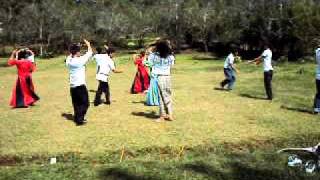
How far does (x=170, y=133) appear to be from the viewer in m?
11.7

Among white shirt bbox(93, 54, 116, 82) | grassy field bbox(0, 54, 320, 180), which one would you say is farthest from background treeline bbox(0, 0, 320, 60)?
white shirt bbox(93, 54, 116, 82)

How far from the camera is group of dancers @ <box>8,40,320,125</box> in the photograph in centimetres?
1244

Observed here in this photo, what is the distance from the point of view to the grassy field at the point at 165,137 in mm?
8391

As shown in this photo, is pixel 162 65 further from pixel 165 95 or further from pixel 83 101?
pixel 83 101

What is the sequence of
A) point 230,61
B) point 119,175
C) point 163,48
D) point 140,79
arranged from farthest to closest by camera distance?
point 230,61 < point 140,79 < point 163,48 < point 119,175

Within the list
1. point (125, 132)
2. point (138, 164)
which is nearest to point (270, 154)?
point (138, 164)

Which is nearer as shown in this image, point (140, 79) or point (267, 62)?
point (267, 62)

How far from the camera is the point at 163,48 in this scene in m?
12.5

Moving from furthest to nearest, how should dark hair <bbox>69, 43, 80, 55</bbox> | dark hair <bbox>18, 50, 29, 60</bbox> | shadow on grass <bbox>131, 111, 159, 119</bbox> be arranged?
1. dark hair <bbox>18, 50, 29, 60</bbox>
2. shadow on grass <bbox>131, 111, 159, 119</bbox>
3. dark hair <bbox>69, 43, 80, 55</bbox>

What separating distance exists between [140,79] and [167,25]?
28639mm

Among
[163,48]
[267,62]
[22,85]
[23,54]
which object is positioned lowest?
[22,85]

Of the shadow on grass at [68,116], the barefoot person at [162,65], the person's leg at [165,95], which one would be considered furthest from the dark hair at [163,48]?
the shadow on grass at [68,116]

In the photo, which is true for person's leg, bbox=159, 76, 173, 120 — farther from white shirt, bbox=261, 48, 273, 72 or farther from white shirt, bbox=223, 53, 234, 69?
white shirt, bbox=223, 53, 234, 69

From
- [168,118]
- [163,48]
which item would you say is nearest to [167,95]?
[168,118]
